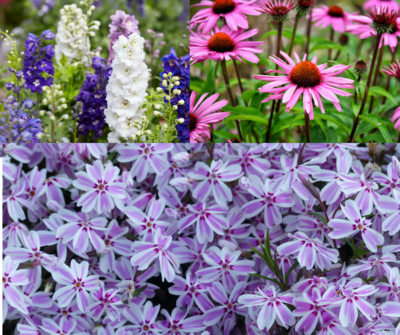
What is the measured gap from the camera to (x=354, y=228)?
0.62 m

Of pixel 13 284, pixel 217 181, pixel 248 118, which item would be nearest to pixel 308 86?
pixel 248 118

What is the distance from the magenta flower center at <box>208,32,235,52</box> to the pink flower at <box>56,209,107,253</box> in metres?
0.36

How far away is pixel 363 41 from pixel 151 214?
0.74 m

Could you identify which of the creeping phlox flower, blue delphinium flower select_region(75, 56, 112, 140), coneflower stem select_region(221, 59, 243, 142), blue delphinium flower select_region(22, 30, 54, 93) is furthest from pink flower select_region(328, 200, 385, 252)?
blue delphinium flower select_region(22, 30, 54, 93)

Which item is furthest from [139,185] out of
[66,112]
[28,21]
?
[28,21]

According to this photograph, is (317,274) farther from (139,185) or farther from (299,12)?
(299,12)

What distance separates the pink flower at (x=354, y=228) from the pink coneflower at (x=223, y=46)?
1.02 feet

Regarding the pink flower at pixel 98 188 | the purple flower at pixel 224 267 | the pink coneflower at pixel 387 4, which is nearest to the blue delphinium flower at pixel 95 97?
the pink flower at pixel 98 188

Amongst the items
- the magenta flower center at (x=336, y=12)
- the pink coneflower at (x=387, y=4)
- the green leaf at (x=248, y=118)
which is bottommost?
the green leaf at (x=248, y=118)

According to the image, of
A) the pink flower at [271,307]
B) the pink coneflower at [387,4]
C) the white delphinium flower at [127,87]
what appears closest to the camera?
the pink flower at [271,307]

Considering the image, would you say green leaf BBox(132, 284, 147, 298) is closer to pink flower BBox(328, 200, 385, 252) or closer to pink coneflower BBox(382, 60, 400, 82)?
pink flower BBox(328, 200, 385, 252)

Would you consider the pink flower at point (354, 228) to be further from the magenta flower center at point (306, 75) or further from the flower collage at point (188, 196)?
the magenta flower center at point (306, 75)

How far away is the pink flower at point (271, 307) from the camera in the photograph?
58 centimetres

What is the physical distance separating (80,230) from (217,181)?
244mm
